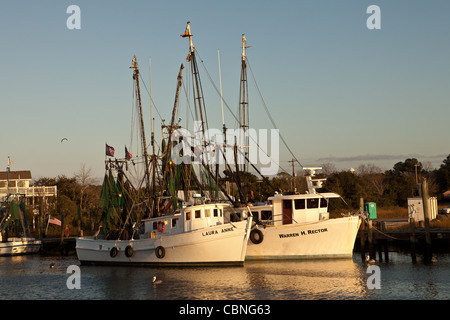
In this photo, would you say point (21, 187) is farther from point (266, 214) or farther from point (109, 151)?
point (266, 214)

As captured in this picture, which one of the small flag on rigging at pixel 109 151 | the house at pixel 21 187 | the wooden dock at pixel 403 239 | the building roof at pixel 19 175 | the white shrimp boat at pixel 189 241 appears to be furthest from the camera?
the building roof at pixel 19 175

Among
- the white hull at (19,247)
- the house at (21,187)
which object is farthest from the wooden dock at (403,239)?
the house at (21,187)

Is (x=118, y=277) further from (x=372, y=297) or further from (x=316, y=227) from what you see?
(x=372, y=297)

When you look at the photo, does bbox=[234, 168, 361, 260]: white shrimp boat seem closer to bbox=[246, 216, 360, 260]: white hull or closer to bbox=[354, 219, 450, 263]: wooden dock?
bbox=[246, 216, 360, 260]: white hull

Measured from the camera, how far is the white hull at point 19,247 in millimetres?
59562

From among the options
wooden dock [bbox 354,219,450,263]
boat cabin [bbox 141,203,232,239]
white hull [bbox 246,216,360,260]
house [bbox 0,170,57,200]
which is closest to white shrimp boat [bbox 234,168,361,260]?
white hull [bbox 246,216,360,260]

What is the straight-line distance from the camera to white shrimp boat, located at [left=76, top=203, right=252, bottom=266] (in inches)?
1501

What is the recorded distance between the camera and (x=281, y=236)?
41.4 metres

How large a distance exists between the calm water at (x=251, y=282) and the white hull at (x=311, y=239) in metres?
1.09

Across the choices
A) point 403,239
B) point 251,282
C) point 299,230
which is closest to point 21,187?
point 299,230

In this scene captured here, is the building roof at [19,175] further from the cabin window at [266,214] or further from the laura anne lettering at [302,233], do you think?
the laura anne lettering at [302,233]

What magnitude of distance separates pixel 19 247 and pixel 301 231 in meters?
34.4

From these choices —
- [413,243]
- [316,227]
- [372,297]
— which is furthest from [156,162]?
[372,297]

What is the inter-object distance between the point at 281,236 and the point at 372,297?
45.6ft
